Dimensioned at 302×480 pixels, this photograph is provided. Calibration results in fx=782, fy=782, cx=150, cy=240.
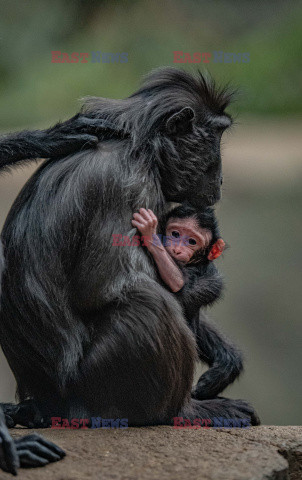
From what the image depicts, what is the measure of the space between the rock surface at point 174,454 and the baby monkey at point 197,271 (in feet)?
1.84

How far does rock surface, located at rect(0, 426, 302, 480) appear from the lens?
12.1 feet

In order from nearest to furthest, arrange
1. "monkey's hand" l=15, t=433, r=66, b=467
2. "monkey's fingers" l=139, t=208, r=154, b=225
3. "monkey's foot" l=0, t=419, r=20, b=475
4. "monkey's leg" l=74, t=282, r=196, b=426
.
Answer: "monkey's foot" l=0, t=419, r=20, b=475
"monkey's hand" l=15, t=433, r=66, b=467
"monkey's leg" l=74, t=282, r=196, b=426
"monkey's fingers" l=139, t=208, r=154, b=225

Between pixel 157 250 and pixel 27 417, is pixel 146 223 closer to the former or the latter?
pixel 157 250

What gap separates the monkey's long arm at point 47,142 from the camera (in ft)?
15.3

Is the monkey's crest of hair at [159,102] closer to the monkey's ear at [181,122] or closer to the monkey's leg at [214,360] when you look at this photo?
the monkey's ear at [181,122]

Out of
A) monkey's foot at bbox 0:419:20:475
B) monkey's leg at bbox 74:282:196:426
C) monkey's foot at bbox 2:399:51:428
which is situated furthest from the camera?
monkey's foot at bbox 2:399:51:428

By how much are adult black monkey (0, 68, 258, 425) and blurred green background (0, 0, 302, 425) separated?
608 centimetres

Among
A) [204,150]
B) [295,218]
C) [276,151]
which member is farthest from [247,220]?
[204,150]

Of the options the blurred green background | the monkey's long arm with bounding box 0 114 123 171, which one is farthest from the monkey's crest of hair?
the blurred green background

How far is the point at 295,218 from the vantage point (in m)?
11.8

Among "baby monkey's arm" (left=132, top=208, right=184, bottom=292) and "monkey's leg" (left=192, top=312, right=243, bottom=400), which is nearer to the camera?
"baby monkey's arm" (left=132, top=208, right=184, bottom=292)

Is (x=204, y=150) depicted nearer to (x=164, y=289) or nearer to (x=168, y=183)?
(x=168, y=183)

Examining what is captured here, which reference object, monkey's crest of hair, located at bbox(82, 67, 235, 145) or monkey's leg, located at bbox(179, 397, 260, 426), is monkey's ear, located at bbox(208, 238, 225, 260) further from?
monkey's leg, located at bbox(179, 397, 260, 426)

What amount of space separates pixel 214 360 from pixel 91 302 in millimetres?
1263
